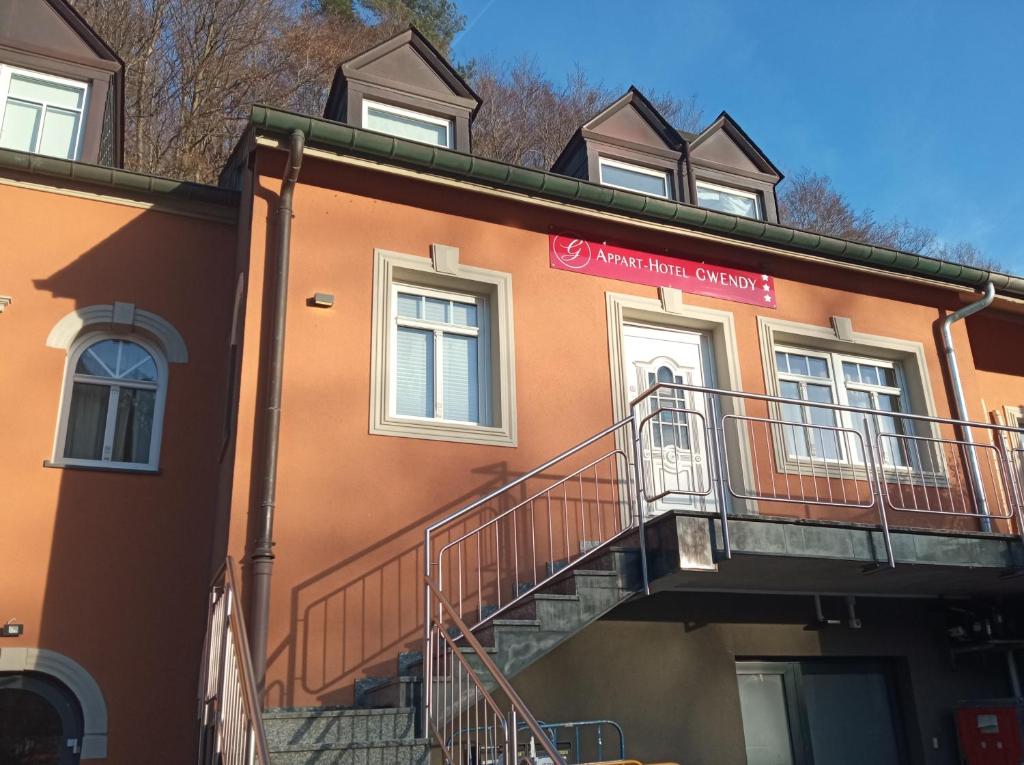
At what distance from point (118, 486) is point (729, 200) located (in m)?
7.76

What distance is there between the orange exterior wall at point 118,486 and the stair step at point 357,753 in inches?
115

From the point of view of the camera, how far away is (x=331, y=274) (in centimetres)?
812

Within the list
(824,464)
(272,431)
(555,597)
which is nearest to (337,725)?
(555,597)

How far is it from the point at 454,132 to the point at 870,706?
23.7 ft

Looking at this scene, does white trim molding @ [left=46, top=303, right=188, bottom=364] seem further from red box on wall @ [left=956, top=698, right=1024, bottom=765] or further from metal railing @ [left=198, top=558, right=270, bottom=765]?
red box on wall @ [left=956, top=698, right=1024, bottom=765]

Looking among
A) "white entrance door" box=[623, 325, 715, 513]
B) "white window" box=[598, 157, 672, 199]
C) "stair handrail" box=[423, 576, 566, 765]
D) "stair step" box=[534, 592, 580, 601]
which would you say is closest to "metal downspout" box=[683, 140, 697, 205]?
"white window" box=[598, 157, 672, 199]

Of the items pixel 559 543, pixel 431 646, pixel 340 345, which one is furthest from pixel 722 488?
pixel 340 345

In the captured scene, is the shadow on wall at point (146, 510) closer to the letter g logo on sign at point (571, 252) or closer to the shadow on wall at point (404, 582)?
the shadow on wall at point (404, 582)

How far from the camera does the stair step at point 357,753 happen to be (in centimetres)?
532

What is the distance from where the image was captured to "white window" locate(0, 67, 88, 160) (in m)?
9.55

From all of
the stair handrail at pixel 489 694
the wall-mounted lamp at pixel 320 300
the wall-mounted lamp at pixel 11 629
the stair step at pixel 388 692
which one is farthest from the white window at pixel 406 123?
the wall-mounted lamp at pixel 11 629

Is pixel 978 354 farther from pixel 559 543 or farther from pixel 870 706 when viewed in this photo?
pixel 559 543

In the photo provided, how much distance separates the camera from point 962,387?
35.1 feet

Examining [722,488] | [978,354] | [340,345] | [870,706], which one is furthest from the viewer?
[978,354]
